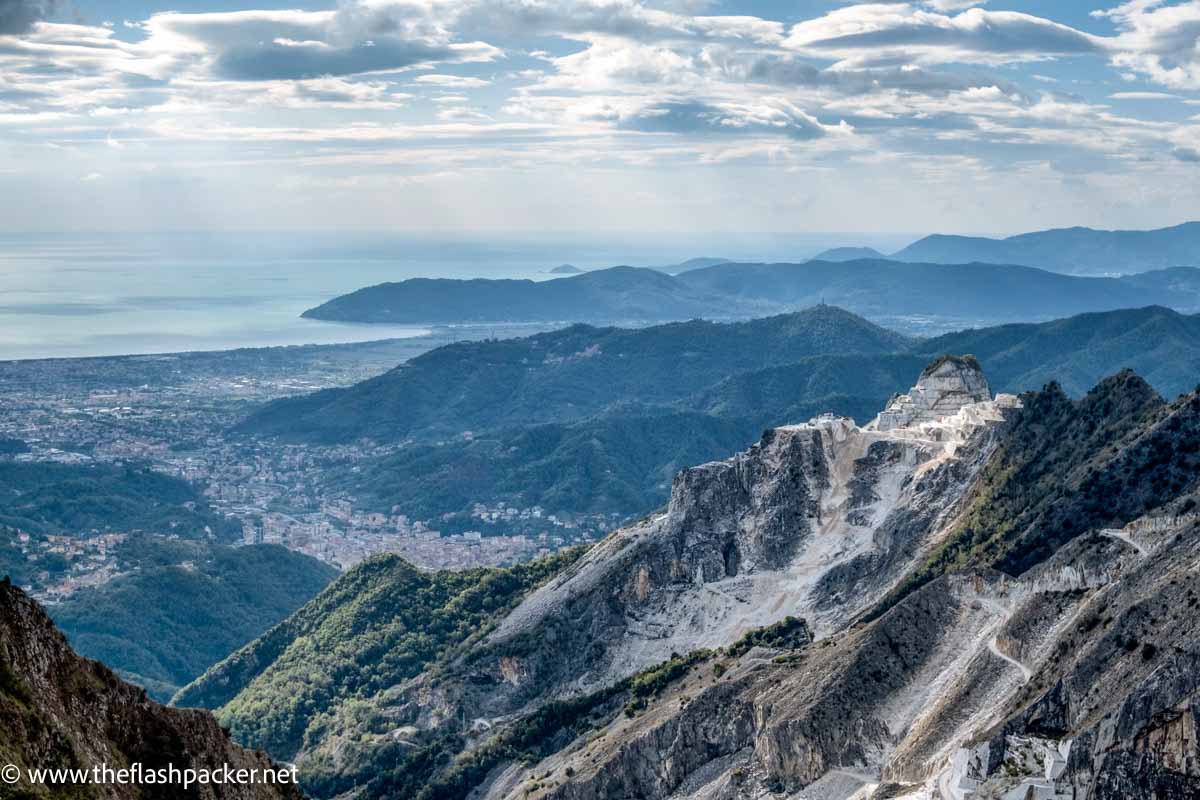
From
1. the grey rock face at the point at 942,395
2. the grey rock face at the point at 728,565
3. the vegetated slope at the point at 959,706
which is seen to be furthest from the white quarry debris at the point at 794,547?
the vegetated slope at the point at 959,706

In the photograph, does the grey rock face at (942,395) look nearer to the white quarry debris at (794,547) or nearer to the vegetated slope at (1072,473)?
the white quarry debris at (794,547)

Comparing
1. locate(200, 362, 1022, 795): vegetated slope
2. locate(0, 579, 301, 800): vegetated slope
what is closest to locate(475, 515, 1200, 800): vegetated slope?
locate(200, 362, 1022, 795): vegetated slope

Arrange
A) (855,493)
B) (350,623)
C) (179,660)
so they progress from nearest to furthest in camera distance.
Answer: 1. (855,493)
2. (350,623)
3. (179,660)

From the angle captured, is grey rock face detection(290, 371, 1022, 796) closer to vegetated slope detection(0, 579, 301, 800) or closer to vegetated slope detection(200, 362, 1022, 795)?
vegetated slope detection(200, 362, 1022, 795)

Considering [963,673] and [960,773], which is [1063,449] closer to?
[963,673]

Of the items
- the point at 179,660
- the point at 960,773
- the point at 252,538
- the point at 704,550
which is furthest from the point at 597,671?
the point at 252,538

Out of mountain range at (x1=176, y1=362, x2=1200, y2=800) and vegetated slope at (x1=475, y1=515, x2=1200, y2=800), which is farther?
mountain range at (x1=176, y1=362, x2=1200, y2=800)

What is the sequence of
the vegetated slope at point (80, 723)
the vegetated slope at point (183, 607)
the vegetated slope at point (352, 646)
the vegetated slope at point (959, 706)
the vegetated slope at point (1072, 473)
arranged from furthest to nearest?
the vegetated slope at point (183, 607), the vegetated slope at point (352, 646), the vegetated slope at point (1072, 473), the vegetated slope at point (959, 706), the vegetated slope at point (80, 723)
